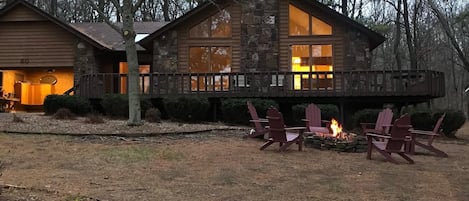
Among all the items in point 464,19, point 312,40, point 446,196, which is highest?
point 464,19

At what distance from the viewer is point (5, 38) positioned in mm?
21953

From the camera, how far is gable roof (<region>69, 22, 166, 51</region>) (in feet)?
73.4

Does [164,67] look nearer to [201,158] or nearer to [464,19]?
[201,158]

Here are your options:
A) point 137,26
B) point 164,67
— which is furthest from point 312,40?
point 137,26

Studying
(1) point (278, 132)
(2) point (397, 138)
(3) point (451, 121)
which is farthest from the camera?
(3) point (451, 121)

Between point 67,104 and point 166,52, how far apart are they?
212 inches

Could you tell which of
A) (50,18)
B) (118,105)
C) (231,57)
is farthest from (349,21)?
(50,18)

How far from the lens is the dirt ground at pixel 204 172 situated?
→ 633 centimetres

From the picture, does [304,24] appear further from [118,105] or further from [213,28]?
[118,105]

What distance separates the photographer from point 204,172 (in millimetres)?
7773

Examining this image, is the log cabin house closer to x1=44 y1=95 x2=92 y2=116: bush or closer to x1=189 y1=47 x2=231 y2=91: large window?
x1=189 y1=47 x2=231 y2=91: large window

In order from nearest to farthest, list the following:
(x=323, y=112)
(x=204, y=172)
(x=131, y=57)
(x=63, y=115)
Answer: (x=204, y=172) < (x=131, y=57) < (x=63, y=115) < (x=323, y=112)

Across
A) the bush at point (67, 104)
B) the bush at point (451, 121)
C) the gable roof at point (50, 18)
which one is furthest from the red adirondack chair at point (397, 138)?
the gable roof at point (50, 18)

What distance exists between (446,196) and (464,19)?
24786 mm
